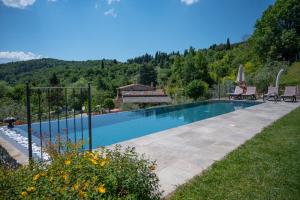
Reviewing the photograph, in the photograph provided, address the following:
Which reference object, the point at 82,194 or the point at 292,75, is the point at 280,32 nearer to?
the point at 292,75

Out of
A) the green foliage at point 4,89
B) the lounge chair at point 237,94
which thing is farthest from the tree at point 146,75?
the lounge chair at point 237,94

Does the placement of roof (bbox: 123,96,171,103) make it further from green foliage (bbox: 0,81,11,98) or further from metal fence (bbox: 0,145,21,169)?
metal fence (bbox: 0,145,21,169)

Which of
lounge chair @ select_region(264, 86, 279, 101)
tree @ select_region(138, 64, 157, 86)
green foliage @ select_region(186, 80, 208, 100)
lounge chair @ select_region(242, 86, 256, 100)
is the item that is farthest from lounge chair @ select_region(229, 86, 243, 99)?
tree @ select_region(138, 64, 157, 86)

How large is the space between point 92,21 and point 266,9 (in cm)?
2573

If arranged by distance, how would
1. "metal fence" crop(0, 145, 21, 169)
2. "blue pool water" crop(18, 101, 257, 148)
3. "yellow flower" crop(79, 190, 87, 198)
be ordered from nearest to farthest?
"yellow flower" crop(79, 190, 87, 198), "metal fence" crop(0, 145, 21, 169), "blue pool water" crop(18, 101, 257, 148)

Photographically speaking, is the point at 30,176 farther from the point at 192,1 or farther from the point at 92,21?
the point at 192,1

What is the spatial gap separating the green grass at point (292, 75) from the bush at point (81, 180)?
22.4 meters

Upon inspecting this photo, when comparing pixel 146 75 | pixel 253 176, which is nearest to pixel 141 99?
pixel 146 75

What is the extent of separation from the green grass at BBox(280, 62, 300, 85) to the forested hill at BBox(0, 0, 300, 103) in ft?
4.08

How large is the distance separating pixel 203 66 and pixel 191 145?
37790 mm

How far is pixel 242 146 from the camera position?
4809 millimetres

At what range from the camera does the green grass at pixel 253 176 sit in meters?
2.85

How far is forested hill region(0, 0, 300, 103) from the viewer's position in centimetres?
2638

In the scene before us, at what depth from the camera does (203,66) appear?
135 ft
